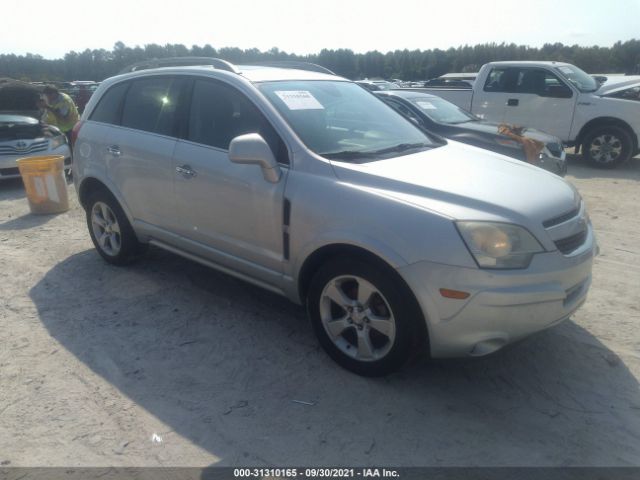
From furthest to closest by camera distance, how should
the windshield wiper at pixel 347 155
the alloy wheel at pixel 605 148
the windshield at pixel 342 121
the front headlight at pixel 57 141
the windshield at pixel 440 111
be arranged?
the alloy wheel at pixel 605 148 < the front headlight at pixel 57 141 < the windshield at pixel 440 111 < the windshield at pixel 342 121 < the windshield wiper at pixel 347 155

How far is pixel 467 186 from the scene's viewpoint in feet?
9.59

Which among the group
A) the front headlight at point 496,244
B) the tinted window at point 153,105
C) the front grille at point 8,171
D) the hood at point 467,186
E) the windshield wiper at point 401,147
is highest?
the tinted window at point 153,105

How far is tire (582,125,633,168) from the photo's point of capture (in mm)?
9562

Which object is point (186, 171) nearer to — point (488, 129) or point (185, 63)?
point (185, 63)

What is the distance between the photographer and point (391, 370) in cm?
299

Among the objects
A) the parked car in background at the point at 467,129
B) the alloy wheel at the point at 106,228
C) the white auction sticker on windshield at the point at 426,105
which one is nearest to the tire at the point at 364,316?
the alloy wheel at the point at 106,228

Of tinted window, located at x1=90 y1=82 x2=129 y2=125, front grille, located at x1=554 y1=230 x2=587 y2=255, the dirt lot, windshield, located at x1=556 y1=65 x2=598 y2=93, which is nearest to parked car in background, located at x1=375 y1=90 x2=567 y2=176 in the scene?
windshield, located at x1=556 y1=65 x2=598 y2=93

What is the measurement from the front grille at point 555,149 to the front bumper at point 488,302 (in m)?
5.55

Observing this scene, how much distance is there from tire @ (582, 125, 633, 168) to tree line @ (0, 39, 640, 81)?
62.6 ft

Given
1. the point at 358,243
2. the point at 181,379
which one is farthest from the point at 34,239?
the point at 358,243

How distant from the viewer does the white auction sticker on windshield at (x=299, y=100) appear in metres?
3.54

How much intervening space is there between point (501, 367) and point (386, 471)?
1.19 meters

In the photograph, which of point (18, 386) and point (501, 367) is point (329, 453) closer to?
point (501, 367)

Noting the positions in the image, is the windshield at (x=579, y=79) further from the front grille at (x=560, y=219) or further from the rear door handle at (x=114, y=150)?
the rear door handle at (x=114, y=150)
